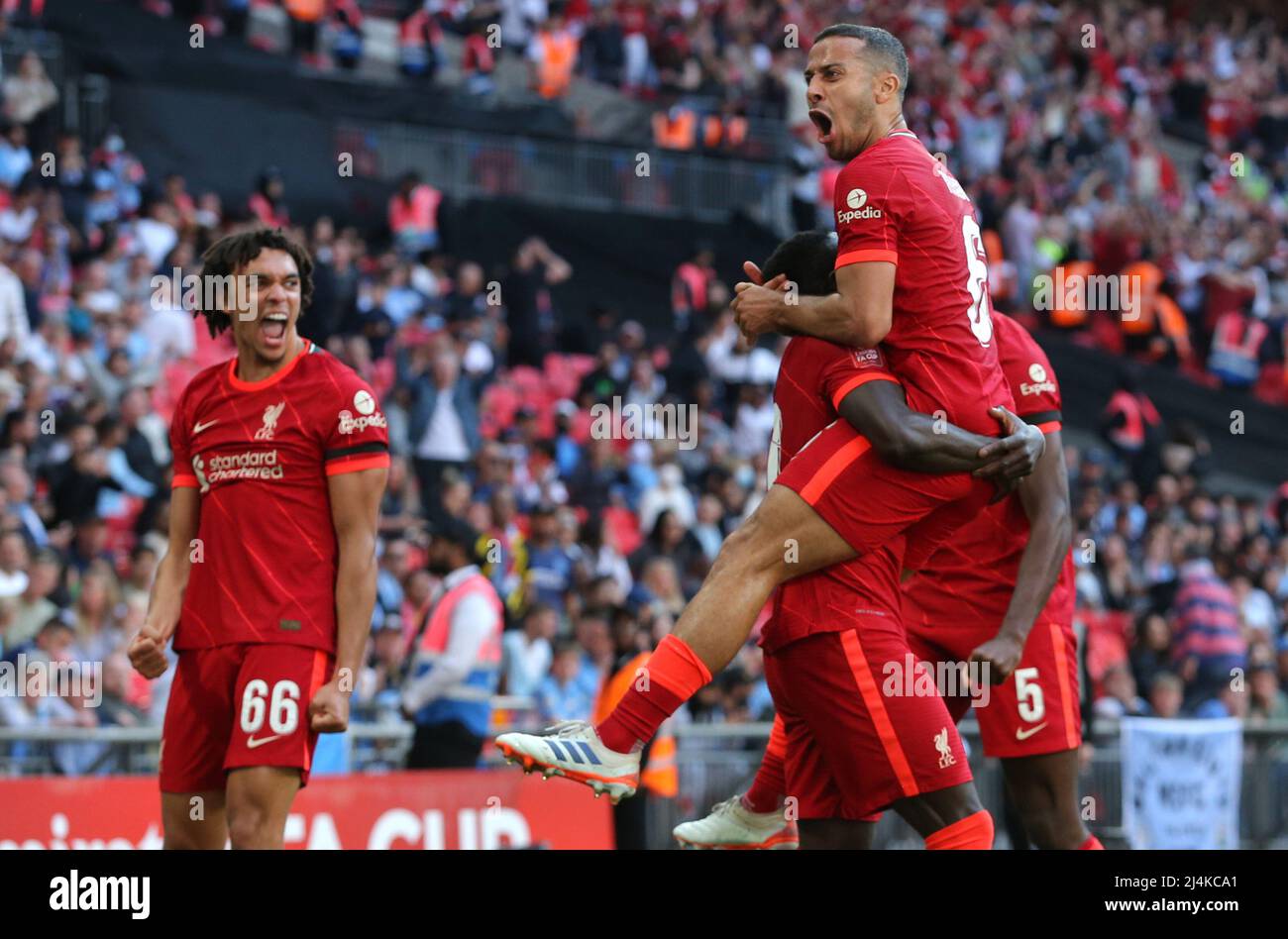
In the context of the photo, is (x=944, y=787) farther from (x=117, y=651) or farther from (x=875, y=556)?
A: (x=117, y=651)

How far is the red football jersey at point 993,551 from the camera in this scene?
269 inches

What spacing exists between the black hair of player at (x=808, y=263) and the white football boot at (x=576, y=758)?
154 cm

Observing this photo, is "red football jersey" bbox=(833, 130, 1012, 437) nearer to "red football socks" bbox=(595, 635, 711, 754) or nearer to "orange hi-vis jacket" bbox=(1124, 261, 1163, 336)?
"red football socks" bbox=(595, 635, 711, 754)

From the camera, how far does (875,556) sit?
5781mm

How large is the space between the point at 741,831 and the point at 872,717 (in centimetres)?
98

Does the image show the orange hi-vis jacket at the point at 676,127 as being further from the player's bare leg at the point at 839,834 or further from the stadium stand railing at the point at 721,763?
the player's bare leg at the point at 839,834

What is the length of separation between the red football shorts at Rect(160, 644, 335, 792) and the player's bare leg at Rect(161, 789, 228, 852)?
3cm

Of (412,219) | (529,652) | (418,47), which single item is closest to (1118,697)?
(529,652)

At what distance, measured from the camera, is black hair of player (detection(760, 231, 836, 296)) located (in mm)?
5996

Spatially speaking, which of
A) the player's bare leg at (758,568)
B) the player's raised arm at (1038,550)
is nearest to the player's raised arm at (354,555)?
the player's bare leg at (758,568)

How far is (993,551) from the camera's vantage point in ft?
22.6

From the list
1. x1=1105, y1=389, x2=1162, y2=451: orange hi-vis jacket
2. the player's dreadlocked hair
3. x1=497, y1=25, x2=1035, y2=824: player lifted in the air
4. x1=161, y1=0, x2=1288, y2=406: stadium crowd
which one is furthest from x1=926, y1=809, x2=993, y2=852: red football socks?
x1=161, y1=0, x2=1288, y2=406: stadium crowd
